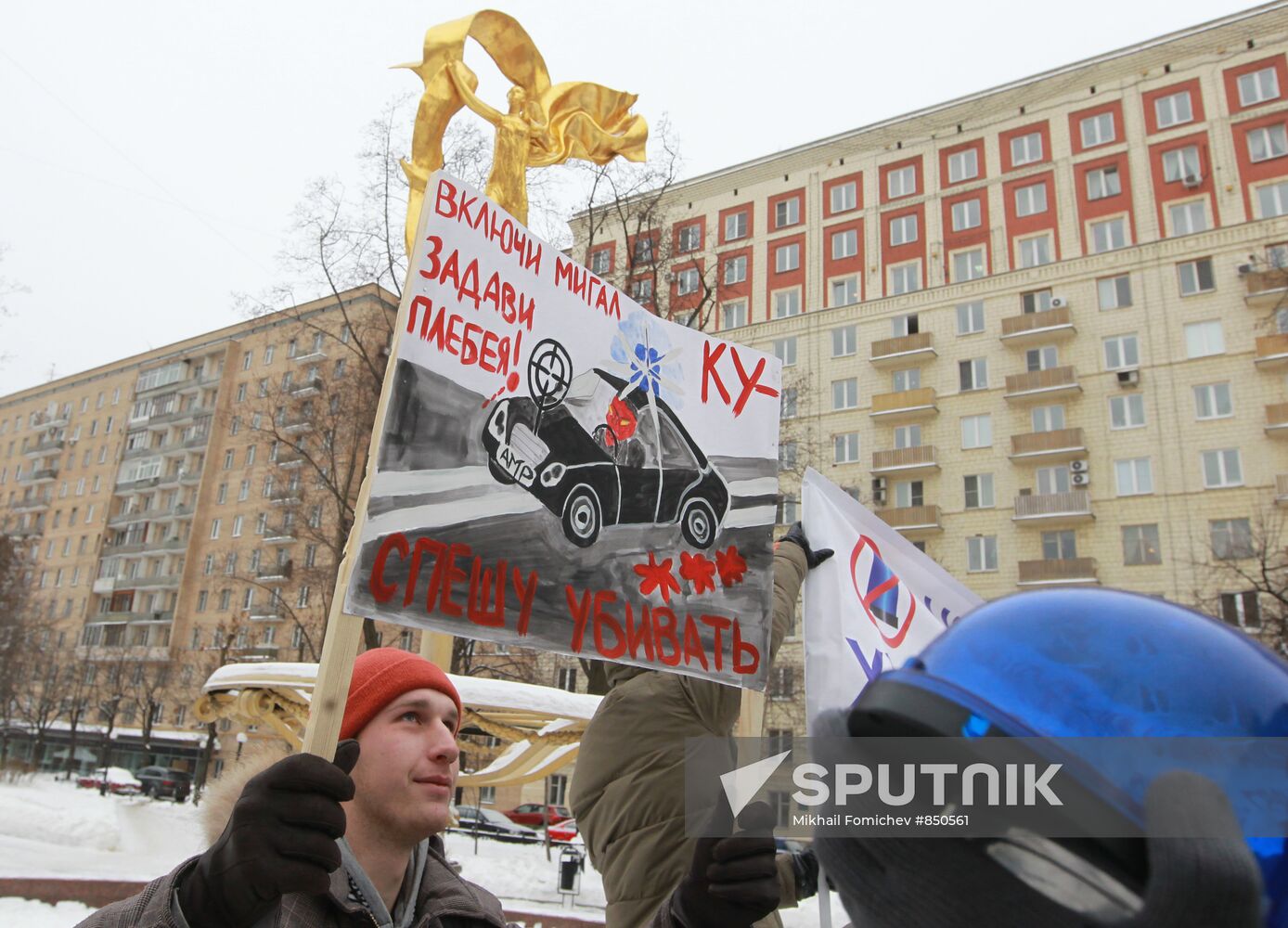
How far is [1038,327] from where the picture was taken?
34312 mm

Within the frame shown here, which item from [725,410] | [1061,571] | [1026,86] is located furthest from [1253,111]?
[725,410]

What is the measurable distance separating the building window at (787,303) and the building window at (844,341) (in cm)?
201

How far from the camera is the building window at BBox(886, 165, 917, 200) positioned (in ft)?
126

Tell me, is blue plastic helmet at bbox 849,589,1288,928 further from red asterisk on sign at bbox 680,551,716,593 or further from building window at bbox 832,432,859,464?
building window at bbox 832,432,859,464

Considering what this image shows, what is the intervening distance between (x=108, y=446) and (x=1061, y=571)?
62749 millimetres

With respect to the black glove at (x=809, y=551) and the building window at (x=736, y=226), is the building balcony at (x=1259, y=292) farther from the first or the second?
the black glove at (x=809, y=551)

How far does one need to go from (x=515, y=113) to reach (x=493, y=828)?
104 feet

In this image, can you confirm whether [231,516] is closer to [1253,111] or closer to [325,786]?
[1253,111]

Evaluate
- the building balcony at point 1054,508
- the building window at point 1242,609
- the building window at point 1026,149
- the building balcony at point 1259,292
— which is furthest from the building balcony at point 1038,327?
the building window at point 1242,609

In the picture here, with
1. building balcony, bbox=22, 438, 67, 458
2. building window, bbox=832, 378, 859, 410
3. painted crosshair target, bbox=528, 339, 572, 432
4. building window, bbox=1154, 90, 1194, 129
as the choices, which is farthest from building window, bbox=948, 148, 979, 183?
building balcony, bbox=22, 438, 67, 458

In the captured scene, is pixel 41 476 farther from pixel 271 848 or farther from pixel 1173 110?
pixel 271 848

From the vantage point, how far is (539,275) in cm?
307

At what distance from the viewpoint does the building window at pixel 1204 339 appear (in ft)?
104

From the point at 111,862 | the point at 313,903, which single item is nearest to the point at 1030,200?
the point at 111,862
